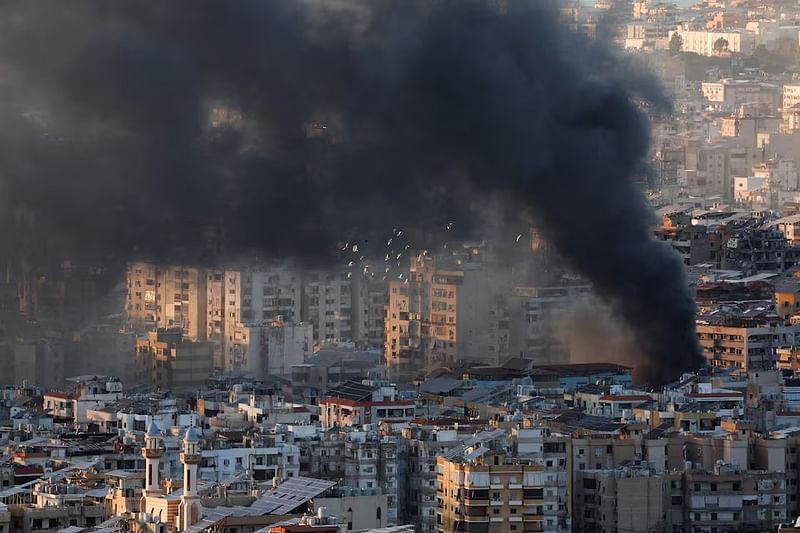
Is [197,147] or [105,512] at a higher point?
[197,147]

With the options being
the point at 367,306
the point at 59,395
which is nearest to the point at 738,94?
the point at 367,306

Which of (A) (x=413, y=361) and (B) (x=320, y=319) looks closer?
(A) (x=413, y=361)

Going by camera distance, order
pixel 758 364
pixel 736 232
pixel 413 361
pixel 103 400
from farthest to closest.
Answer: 1. pixel 736 232
2. pixel 413 361
3. pixel 758 364
4. pixel 103 400

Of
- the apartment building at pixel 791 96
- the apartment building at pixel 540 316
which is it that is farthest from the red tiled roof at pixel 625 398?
the apartment building at pixel 791 96

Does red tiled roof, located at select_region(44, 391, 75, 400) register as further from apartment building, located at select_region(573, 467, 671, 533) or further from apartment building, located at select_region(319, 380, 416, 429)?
apartment building, located at select_region(573, 467, 671, 533)

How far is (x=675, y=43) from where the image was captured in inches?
4776

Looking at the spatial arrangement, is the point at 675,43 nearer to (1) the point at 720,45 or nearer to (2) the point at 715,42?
(1) the point at 720,45

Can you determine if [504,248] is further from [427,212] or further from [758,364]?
[758,364]

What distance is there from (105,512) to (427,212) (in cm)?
2872

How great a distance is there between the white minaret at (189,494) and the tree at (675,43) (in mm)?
89015

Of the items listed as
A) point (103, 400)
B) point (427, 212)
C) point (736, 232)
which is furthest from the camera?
point (736, 232)

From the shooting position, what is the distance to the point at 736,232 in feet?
241

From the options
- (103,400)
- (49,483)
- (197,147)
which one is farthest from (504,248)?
(49,483)

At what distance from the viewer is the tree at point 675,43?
4732 inches
